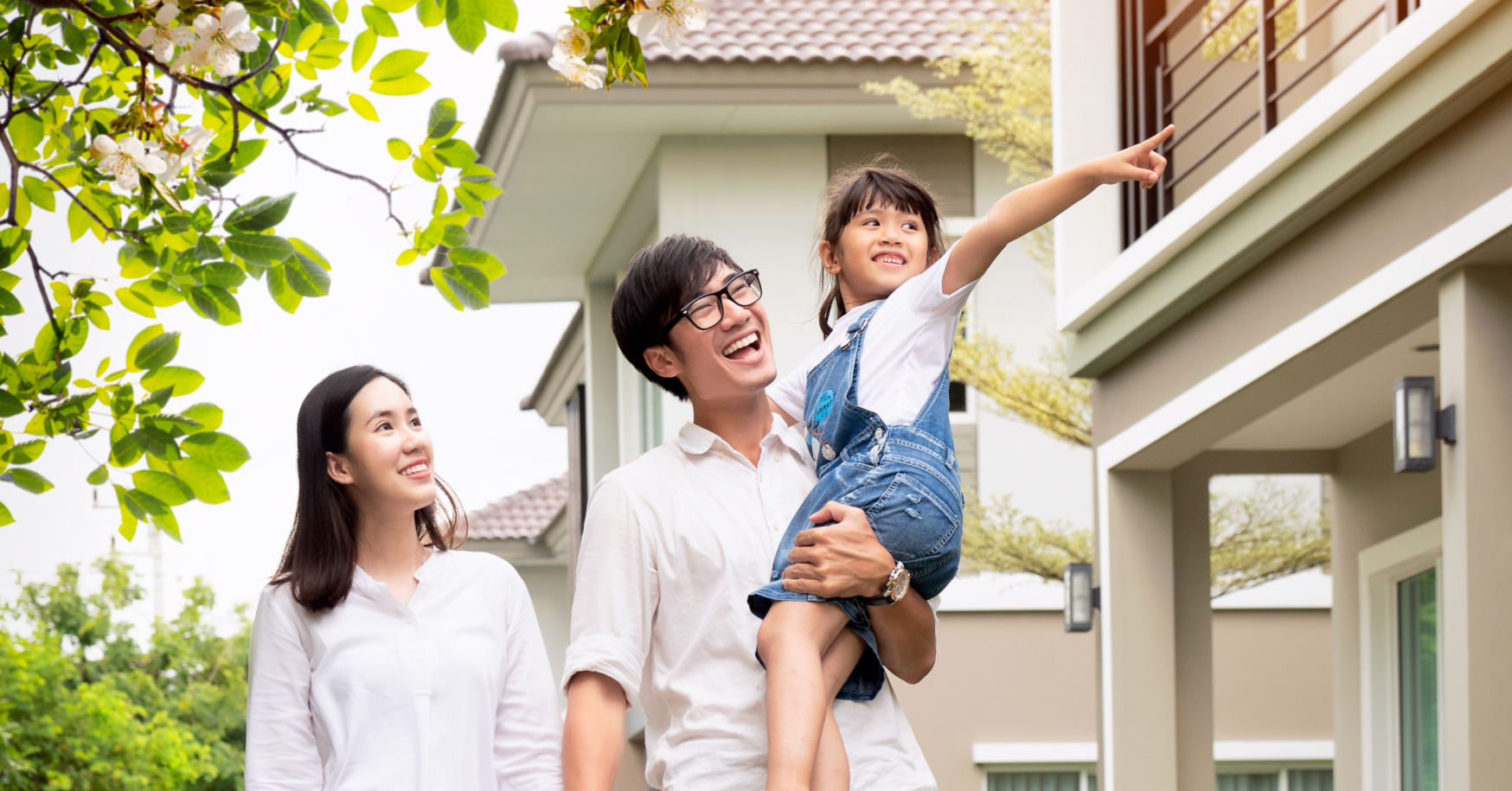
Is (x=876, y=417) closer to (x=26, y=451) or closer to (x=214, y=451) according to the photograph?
(x=214, y=451)

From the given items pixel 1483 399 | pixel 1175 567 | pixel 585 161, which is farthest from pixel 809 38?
pixel 1483 399

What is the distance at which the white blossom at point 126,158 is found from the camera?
136 inches

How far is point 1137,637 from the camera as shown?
29.6 ft

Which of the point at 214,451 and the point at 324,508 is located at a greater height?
the point at 214,451

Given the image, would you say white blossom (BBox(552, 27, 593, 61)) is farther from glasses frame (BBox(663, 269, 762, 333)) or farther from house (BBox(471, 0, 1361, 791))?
house (BBox(471, 0, 1361, 791))

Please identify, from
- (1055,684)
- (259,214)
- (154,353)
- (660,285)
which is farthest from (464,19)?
(1055,684)

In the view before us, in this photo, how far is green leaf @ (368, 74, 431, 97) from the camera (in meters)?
3.89

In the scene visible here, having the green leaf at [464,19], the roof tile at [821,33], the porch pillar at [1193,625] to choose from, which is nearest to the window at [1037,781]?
the porch pillar at [1193,625]

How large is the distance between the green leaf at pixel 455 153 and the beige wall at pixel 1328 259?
10.3 ft

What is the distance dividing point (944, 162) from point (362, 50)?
1015 centimetres

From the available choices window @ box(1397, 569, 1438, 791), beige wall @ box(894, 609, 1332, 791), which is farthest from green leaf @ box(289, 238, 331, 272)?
beige wall @ box(894, 609, 1332, 791)

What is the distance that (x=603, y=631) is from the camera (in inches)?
120

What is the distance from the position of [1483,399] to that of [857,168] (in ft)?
9.17

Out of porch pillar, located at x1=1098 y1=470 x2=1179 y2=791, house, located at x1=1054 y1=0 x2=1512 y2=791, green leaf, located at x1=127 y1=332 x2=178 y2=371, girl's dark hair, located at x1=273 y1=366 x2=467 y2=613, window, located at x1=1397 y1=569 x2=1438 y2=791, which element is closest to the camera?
girl's dark hair, located at x1=273 y1=366 x2=467 y2=613
